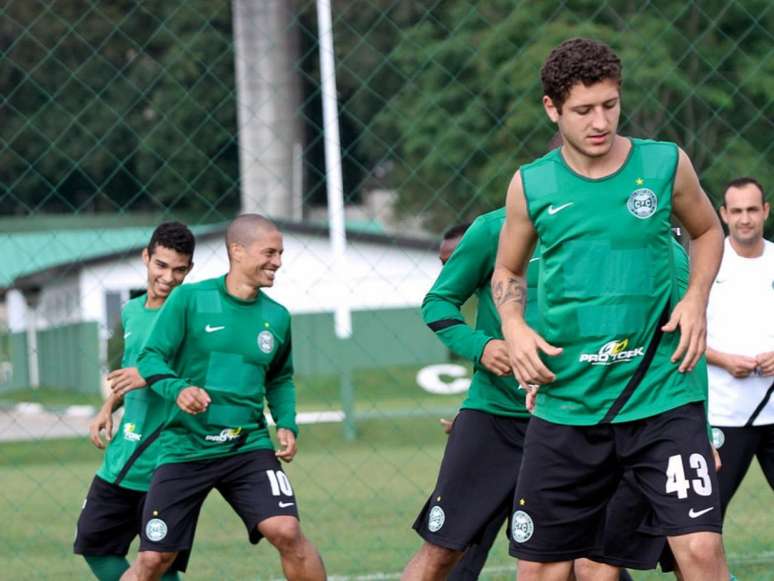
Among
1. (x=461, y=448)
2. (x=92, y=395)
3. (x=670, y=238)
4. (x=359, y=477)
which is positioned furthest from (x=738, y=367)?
(x=92, y=395)

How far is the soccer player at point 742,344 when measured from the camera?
267 inches

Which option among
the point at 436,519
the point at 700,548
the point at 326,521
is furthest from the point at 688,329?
the point at 326,521

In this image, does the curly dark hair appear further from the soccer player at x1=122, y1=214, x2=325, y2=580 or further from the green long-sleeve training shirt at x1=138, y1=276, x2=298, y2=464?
the green long-sleeve training shirt at x1=138, y1=276, x2=298, y2=464

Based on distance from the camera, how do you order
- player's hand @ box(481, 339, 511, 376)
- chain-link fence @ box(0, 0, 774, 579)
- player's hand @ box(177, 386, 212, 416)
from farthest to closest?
chain-link fence @ box(0, 0, 774, 579) → player's hand @ box(177, 386, 212, 416) → player's hand @ box(481, 339, 511, 376)

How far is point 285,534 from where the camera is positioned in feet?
20.6

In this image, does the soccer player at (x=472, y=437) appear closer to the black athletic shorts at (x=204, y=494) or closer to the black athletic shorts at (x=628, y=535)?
the black athletic shorts at (x=204, y=494)

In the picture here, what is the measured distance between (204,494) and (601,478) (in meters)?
2.22

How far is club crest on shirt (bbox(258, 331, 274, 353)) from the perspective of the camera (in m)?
6.54

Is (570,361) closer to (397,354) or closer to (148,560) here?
(148,560)

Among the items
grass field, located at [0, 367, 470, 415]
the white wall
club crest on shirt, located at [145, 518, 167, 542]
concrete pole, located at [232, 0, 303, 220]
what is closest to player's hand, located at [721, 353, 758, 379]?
club crest on shirt, located at [145, 518, 167, 542]

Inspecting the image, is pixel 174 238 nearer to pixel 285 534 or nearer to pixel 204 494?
pixel 204 494

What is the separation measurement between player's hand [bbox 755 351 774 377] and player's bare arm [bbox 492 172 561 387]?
2.20 meters

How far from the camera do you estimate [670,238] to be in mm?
4762

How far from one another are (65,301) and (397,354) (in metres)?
9.62
